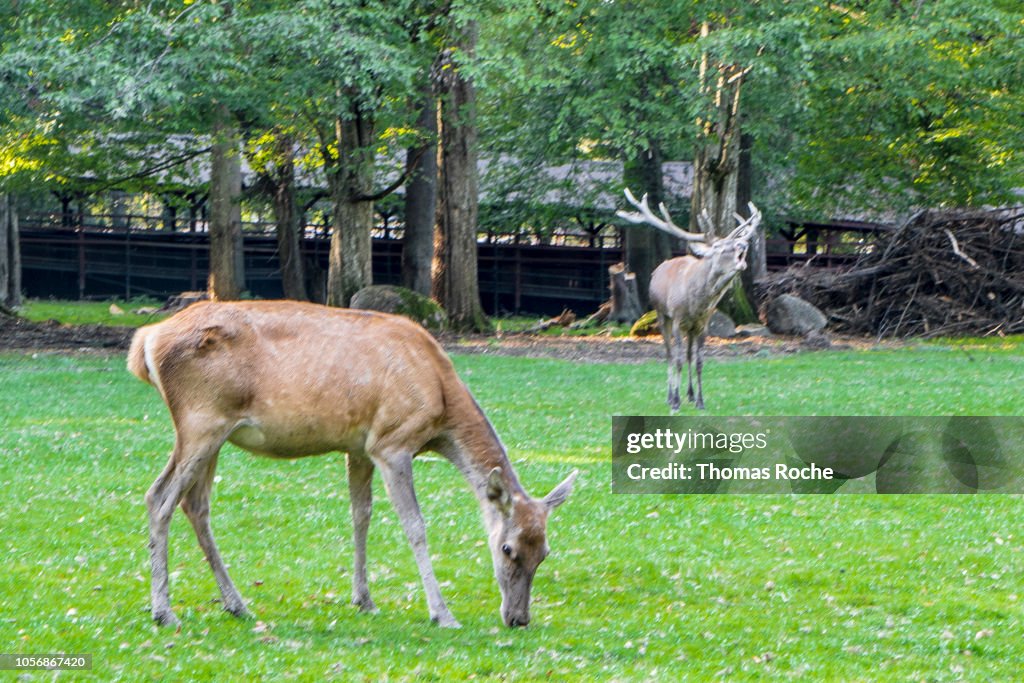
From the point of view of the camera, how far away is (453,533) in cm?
1015

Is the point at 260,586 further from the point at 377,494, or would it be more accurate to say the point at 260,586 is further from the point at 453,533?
the point at 377,494

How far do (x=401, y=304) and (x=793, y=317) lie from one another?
794 centimetres

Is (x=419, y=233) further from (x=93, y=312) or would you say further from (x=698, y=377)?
(x=698, y=377)

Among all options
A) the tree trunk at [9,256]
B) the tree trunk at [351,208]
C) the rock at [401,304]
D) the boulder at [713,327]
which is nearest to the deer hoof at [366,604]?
the tree trunk at [351,208]

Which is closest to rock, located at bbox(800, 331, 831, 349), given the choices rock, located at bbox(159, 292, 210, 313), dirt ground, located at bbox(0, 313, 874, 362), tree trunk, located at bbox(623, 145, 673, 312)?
Result: dirt ground, located at bbox(0, 313, 874, 362)

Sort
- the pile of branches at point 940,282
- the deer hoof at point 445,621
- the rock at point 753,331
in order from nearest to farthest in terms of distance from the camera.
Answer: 1. the deer hoof at point 445,621
2. the rock at point 753,331
3. the pile of branches at point 940,282

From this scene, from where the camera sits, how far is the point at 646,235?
33.5 meters

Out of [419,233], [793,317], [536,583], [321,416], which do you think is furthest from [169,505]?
Result: [419,233]

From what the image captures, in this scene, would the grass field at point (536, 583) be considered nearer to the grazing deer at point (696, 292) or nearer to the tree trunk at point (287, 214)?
the grazing deer at point (696, 292)

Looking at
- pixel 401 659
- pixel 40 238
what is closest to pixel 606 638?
pixel 401 659

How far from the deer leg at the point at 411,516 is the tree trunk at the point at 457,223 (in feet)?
67.2

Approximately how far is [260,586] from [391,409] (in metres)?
1.68

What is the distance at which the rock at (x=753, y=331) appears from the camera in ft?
89.9

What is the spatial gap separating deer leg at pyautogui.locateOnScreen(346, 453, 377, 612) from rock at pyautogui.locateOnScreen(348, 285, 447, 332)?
17778 millimetres
